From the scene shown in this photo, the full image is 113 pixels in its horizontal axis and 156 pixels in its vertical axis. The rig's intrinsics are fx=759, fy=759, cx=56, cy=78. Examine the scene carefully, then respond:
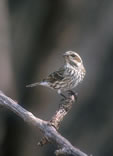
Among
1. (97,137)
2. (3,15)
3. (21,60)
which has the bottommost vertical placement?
(97,137)

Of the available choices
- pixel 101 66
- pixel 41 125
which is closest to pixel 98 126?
pixel 101 66

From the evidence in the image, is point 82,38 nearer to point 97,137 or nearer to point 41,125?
point 97,137

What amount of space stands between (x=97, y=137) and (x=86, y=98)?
74cm

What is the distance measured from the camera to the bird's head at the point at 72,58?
879cm

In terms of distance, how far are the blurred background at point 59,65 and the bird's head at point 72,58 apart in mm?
4459

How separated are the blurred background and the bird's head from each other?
14.6 ft

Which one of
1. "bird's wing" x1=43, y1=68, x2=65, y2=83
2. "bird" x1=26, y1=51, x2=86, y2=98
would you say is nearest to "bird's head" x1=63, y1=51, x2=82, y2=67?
"bird" x1=26, y1=51, x2=86, y2=98

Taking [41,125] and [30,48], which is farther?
[30,48]

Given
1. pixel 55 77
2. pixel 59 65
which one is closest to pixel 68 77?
pixel 55 77

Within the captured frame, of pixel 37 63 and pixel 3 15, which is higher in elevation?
pixel 3 15

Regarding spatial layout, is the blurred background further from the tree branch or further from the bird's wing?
the tree branch

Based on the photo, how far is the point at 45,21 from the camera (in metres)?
13.7

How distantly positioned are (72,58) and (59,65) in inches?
192

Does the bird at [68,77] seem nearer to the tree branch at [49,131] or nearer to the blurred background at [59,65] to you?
the tree branch at [49,131]
